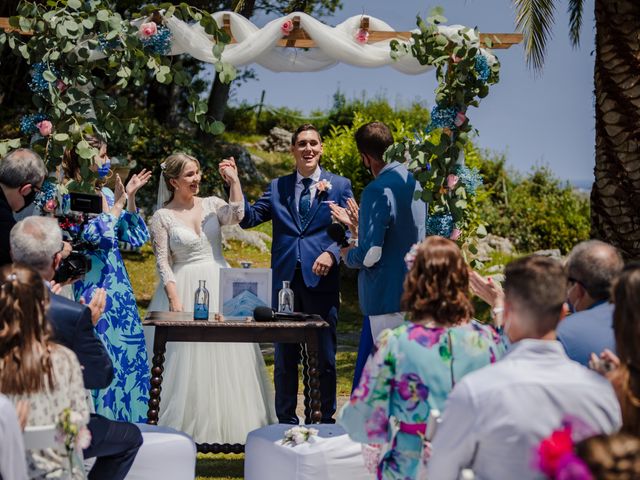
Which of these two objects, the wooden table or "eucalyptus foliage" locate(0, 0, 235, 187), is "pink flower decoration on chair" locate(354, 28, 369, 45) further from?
the wooden table

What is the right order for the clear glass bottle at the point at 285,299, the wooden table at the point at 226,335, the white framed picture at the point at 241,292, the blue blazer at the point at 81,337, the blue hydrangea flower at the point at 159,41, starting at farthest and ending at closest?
the blue hydrangea flower at the point at 159,41 < the clear glass bottle at the point at 285,299 < the white framed picture at the point at 241,292 < the wooden table at the point at 226,335 < the blue blazer at the point at 81,337

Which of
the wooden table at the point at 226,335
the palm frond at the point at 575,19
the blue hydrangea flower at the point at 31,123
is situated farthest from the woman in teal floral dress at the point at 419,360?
the palm frond at the point at 575,19

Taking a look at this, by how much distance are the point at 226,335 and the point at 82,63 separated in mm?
2355

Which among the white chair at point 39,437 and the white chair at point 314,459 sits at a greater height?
the white chair at point 39,437

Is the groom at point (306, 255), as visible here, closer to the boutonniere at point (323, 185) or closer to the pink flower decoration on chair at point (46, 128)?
the boutonniere at point (323, 185)

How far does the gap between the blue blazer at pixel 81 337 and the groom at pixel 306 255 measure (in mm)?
2404

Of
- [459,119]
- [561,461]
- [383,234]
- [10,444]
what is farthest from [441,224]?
[561,461]

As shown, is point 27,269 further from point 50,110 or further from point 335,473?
point 50,110

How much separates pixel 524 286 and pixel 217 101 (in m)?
15.1

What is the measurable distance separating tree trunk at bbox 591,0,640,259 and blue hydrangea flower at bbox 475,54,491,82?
5.66 feet

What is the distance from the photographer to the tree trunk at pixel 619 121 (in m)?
7.38

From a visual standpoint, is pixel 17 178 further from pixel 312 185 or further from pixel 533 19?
pixel 533 19

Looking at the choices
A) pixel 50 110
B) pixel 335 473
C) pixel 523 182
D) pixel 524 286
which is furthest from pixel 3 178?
pixel 523 182

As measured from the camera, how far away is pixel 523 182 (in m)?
18.3
